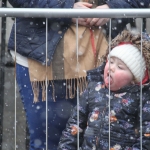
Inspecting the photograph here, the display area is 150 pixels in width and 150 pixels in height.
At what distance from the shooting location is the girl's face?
15.5ft

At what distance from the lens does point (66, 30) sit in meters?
5.02

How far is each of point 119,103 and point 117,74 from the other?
19 centimetres

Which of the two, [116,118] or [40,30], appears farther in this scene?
[40,30]

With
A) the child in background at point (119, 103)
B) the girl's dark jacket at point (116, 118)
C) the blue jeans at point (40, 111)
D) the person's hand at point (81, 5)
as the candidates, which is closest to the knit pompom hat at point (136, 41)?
the child in background at point (119, 103)

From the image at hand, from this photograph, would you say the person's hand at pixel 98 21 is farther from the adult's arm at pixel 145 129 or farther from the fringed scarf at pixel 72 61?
the adult's arm at pixel 145 129

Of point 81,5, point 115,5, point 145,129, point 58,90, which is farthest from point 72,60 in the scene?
point 145,129

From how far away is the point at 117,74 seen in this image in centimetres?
472

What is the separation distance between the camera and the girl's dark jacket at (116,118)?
4680 mm

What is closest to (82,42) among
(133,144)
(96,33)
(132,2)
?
(96,33)

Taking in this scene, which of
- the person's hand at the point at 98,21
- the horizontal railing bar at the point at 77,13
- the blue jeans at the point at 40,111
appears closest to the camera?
the horizontal railing bar at the point at 77,13

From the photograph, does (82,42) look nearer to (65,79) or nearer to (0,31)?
(65,79)

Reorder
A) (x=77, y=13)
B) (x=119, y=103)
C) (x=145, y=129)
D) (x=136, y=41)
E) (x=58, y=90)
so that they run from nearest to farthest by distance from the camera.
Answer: (x=77, y=13)
(x=145, y=129)
(x=119, y=103)
(x=136, y=41)
(x=58, y=90)

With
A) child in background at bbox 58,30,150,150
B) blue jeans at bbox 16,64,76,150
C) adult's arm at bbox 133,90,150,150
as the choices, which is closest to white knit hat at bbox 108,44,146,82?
child in background at bbox 58,30,150,150

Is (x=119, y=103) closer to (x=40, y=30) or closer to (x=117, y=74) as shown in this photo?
(x=117, y=74)
